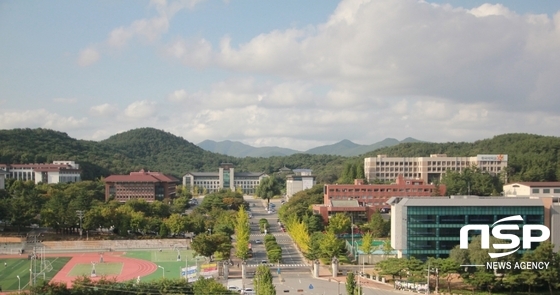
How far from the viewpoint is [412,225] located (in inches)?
1130

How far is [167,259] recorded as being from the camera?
→ 108 ft

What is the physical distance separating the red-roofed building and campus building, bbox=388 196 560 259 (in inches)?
1533

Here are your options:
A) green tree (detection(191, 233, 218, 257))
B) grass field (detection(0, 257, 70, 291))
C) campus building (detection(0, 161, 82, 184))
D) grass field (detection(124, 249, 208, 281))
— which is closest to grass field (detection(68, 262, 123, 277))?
grass field (detection(0, 257, 70, 291))

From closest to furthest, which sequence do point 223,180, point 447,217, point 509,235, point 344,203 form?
1. point 509,235
2. point 447,217
3. point 344,203
4. point 223,180

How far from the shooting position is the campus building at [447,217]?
28328mm

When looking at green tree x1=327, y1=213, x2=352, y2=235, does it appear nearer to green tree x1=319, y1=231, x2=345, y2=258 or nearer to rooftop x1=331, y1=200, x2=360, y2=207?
rooftop x1=331, y1=200, x2=360, y2=207

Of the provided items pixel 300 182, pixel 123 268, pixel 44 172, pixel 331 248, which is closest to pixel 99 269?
pixel 123 268

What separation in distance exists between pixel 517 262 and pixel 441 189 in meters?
25.9

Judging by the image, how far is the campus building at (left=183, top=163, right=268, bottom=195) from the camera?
89.6m

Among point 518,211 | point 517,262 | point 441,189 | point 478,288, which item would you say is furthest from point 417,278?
point 441,189

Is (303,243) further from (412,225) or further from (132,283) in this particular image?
(132,283)

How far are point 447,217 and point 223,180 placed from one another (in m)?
63.2

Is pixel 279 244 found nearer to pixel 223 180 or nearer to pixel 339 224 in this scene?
pixel 339 224

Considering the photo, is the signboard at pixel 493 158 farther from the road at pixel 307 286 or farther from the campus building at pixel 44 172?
the campus building at pixel 44 172
